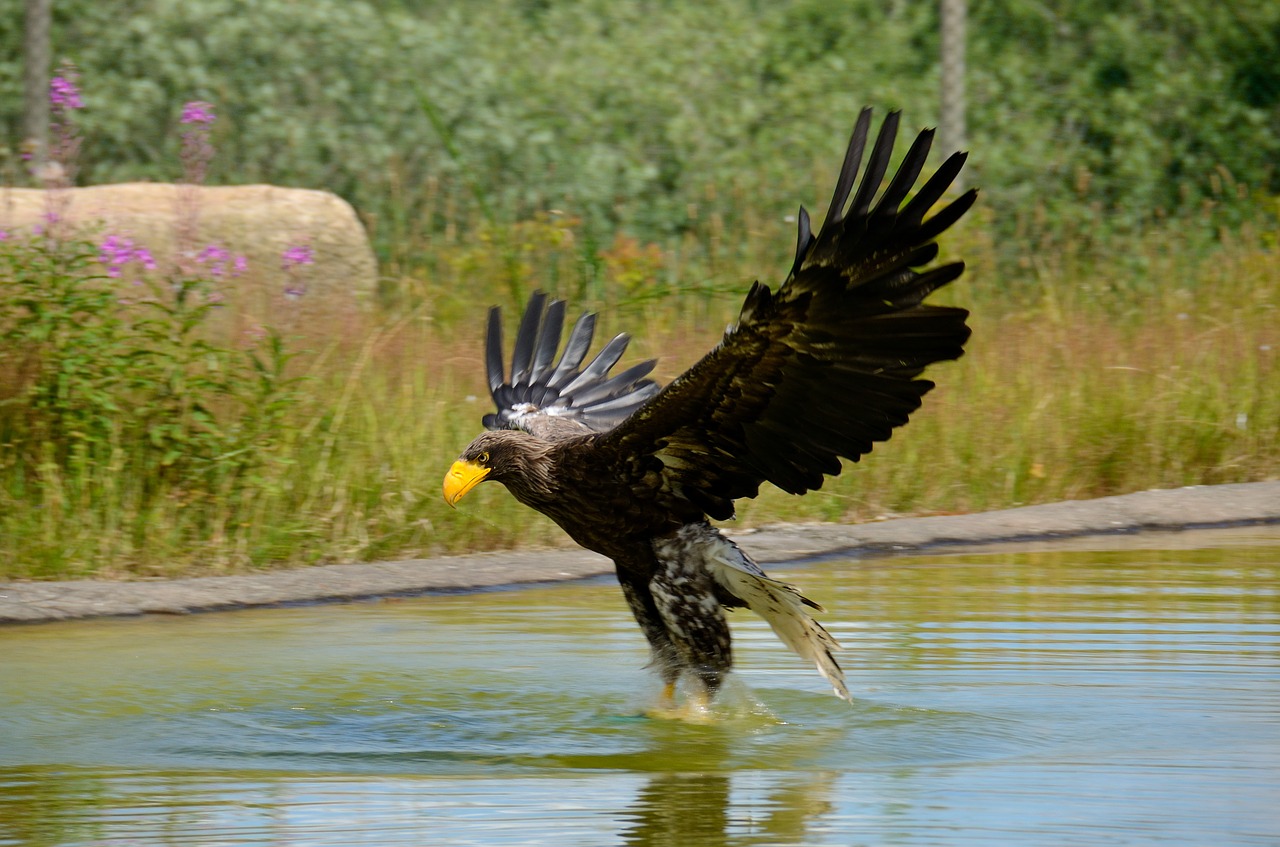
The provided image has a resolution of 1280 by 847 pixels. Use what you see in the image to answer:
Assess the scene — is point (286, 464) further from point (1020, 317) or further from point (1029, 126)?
point (1029, 126)

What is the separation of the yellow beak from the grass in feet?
7.02

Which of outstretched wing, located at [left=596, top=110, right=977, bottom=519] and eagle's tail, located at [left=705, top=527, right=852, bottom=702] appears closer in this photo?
outstretched wing, located at [left=596, top=110, right=977, bottom=519]

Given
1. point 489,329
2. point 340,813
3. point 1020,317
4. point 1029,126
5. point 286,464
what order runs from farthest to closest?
1. point 1029,126
2. point 1020,317
3. point 286,464
4. point 489,329
5. point 340,813

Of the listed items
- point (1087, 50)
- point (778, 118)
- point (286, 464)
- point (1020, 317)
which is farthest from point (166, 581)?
point (1087, 50)

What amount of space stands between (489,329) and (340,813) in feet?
9.07

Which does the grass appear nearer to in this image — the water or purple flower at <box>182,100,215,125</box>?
the water

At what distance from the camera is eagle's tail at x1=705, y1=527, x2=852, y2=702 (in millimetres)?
5293

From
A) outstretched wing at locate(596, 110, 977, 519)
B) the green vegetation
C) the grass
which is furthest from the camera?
the green vegetation

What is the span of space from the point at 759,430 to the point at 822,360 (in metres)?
0.34

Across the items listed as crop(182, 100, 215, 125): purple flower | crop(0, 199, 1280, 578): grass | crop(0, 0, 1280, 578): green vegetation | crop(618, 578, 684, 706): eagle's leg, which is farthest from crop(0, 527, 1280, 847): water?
crop(182, 100, 215, 125): purple flower

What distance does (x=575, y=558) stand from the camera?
299 inches

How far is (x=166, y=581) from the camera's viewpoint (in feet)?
23.0

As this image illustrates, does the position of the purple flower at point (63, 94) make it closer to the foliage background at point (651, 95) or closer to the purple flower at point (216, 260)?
the purple flower at point (216, 260)

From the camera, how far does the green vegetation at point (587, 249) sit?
7.58 metres
